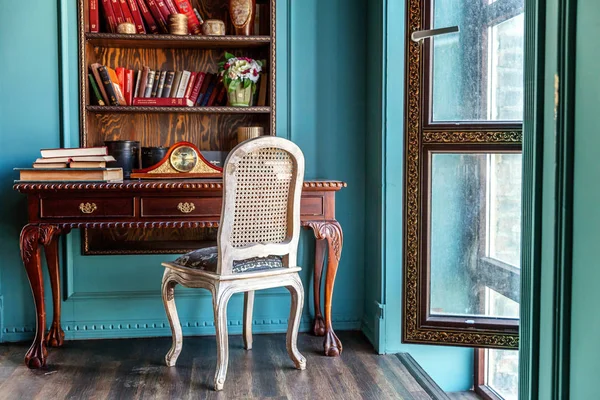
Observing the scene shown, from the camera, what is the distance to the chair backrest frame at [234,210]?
247cm

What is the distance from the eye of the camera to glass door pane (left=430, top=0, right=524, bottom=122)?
2.75 m

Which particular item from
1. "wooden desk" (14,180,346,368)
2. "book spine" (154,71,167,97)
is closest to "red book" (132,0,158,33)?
"book spine" (154,71,167,97)

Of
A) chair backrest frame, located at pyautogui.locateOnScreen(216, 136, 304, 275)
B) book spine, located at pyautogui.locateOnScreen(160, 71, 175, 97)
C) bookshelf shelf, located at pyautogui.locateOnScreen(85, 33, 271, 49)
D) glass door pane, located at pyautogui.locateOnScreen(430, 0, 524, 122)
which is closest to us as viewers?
chair backrest frame, located at pyautogui.locateOnScreen(216, 136, 304, 275)

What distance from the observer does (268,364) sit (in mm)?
2891

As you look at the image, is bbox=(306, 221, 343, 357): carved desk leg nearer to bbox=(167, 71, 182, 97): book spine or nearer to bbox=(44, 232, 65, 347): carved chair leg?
bbox=(167, 71, 182, 97): book spine

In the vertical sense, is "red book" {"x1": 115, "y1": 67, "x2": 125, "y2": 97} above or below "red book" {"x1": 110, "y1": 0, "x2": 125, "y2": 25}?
below

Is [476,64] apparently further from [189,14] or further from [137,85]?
[137,85]

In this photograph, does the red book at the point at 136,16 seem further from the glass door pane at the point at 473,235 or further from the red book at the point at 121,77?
the glass door pane at the point at 473,235

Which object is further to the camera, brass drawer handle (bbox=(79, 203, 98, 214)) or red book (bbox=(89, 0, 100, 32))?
red book (bbox=(89, 0, 100, 32))

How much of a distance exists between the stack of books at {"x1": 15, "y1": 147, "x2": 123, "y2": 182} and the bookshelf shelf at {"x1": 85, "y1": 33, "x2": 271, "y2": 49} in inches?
25.2

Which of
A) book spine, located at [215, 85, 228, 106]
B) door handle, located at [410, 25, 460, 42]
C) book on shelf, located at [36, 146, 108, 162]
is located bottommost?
book on shelf, located at [36, 146, 108, 162]

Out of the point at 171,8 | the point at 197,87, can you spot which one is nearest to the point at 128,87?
the point at 197,87

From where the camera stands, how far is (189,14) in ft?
10.9

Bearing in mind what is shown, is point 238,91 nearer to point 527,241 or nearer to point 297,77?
point 297,77
